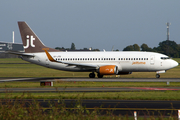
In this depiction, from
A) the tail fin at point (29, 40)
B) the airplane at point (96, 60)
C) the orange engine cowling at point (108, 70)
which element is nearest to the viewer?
the orange engine cowling at point (108, 70)

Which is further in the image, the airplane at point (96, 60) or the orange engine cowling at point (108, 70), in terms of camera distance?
the airplane at point (96, 60)

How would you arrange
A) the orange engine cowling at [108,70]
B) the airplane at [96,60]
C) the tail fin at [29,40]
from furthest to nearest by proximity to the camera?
the tail fin at [29,40] → the airplane at [96,60] → the orange engine cowling at [108,70]

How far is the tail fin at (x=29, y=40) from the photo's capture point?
154 ft

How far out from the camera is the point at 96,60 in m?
44.6

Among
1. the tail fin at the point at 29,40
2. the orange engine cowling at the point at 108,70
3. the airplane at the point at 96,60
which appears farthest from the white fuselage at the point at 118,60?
the orange engine cowling at the point at 108,70

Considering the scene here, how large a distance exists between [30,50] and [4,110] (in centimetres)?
3510

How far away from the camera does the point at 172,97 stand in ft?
70.3

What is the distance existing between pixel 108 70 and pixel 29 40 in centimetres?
1437

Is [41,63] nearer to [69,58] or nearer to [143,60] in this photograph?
[69,58]

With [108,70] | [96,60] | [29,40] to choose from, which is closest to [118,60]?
[108,70]

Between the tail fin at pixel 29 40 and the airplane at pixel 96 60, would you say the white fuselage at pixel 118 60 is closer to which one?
the airplane at pixel 96 60

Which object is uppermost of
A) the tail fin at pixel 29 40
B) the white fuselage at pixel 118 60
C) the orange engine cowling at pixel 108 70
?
the tail fin at pixel 29 40

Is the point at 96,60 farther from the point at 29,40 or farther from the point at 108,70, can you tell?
the point at 29,40

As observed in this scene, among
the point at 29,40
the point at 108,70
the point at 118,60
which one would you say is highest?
the point at 29,40
